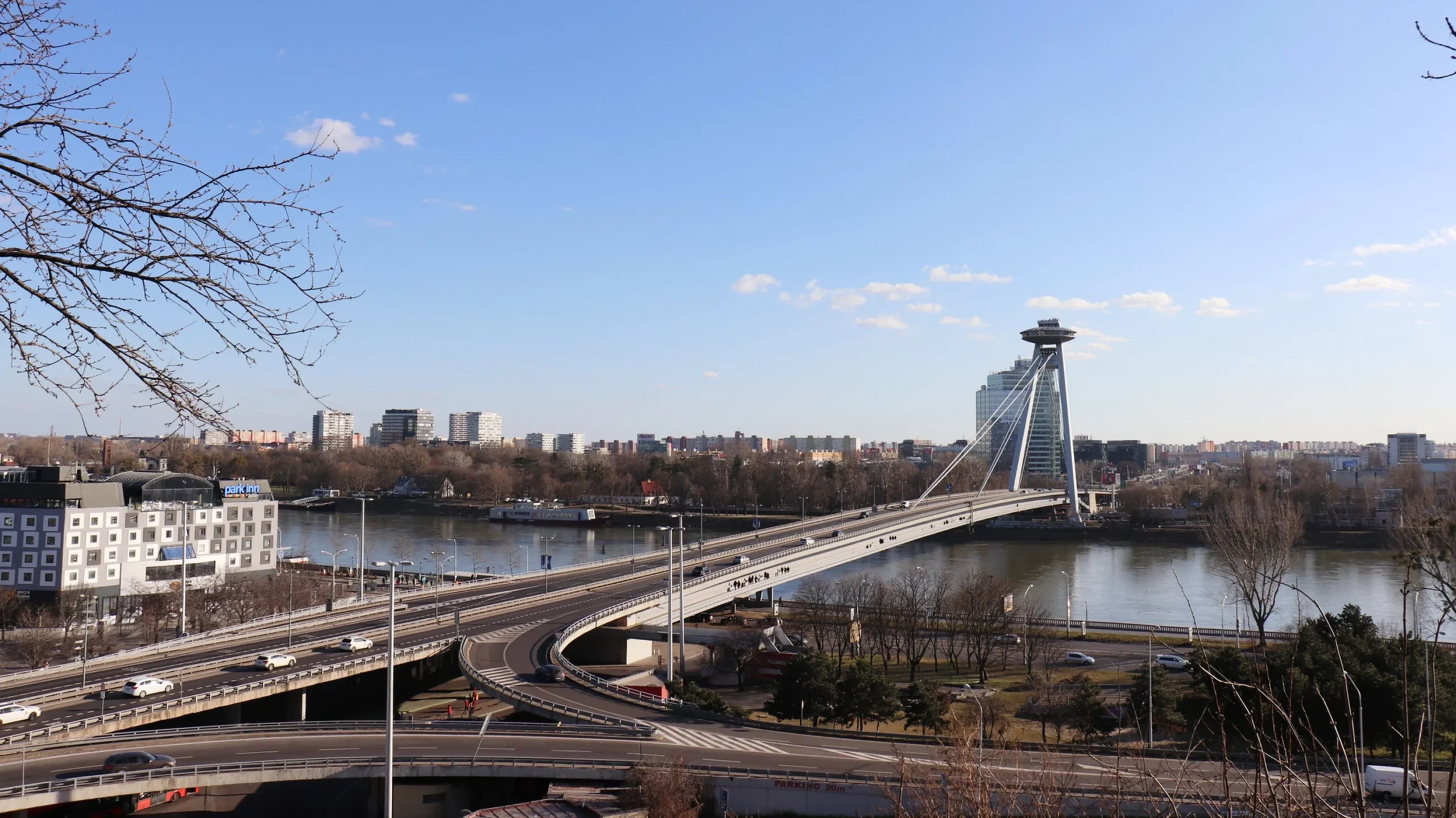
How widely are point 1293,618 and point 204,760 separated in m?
18.4

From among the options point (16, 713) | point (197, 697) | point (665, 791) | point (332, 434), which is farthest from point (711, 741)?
point (332, 434)

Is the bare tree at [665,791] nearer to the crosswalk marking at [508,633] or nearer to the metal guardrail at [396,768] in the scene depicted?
the metal guardrail at [396,768]

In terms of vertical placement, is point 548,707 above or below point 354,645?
below

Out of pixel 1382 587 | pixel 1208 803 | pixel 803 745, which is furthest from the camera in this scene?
pixel 1382 587

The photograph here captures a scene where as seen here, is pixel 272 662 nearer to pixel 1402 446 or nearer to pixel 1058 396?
pixel 1058 396

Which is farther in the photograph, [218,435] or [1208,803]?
[1208,803]

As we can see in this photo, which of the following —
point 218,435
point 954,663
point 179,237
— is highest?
point 179,237

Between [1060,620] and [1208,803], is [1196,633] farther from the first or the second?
[1208,803]

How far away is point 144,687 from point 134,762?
121 inches

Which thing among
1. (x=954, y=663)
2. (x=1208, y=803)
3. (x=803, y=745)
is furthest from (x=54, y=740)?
(x=954, y=663)

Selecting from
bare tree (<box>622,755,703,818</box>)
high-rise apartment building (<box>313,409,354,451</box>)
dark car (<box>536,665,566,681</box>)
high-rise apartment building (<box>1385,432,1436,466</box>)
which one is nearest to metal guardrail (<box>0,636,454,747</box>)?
dark car (<box>536,665,566,681</box>)

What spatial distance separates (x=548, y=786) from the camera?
9250 millimetres

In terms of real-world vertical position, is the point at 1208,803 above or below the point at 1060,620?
above

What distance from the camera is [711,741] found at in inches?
401
